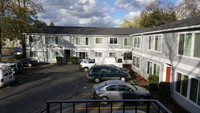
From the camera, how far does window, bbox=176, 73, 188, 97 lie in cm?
879

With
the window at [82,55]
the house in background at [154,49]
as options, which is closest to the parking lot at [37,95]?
the house in background at [154,49]

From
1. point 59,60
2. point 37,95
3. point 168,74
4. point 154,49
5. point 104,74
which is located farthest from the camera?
point 59,60

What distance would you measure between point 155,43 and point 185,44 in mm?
4876

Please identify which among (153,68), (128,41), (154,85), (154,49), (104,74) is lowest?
(154,85)

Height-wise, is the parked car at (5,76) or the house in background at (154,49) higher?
the house in background at (154,49)

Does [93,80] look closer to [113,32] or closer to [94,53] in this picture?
[94,53]

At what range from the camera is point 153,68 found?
45.6 ft

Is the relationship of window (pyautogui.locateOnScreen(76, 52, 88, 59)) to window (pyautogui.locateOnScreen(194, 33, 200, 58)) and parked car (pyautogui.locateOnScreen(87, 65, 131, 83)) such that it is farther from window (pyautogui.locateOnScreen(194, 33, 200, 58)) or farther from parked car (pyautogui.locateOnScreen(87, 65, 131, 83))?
window (pyautogui.locateOnScreen(194, 33, 200, 58))

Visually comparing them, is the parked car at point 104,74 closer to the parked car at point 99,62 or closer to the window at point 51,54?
the parked car at point 99,62

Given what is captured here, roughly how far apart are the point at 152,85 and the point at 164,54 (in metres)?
3.01

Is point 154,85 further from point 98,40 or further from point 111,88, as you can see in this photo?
point 98,40

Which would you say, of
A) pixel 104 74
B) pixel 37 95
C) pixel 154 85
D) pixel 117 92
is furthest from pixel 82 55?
pixel 117 92

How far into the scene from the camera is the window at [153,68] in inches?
514

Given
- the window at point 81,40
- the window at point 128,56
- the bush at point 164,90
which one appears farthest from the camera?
the window at point 81,40
